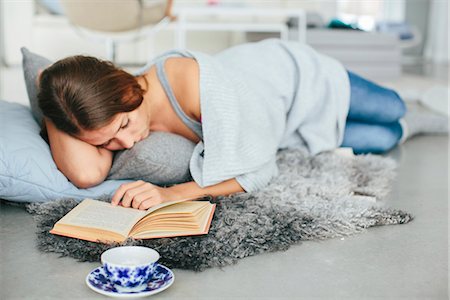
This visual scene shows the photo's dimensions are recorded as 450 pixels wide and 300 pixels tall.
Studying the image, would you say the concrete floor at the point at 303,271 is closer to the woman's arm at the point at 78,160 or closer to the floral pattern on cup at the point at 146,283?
the floral pattern on cup at the point at 146,283

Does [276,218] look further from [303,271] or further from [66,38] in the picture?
[66,38]

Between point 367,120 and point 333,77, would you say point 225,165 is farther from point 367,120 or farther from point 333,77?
point 367,120

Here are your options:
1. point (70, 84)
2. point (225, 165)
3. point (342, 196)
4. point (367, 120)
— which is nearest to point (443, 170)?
point (367, 120)

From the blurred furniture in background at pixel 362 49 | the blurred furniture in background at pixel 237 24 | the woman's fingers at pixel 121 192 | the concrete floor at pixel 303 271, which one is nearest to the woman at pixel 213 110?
the woman's fingers at pixel 121 192

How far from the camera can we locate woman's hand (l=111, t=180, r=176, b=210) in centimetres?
148

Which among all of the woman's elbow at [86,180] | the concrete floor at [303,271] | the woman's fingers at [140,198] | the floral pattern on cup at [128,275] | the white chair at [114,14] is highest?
the white chair at [114,14]

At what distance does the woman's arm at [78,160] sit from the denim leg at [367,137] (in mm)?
1044

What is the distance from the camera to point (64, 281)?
3.97ft

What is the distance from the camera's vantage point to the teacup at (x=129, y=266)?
3.56 ft

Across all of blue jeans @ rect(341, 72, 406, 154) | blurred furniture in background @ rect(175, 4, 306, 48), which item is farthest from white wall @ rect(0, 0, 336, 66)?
blue jeans @ rect(341, 72, 406, 154)

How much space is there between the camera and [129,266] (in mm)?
1078

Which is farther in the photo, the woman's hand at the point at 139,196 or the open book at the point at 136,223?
the woman's hand at the point at 139,196

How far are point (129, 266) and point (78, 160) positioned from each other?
2.04ft

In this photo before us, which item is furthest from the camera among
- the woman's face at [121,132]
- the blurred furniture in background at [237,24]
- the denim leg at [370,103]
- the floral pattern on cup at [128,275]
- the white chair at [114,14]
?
A: the blurred furniture in background at [237,24]
